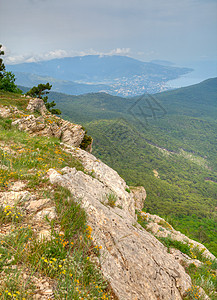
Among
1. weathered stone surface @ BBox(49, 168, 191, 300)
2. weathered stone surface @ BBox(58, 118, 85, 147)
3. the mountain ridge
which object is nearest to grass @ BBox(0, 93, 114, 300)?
the mountain ridge

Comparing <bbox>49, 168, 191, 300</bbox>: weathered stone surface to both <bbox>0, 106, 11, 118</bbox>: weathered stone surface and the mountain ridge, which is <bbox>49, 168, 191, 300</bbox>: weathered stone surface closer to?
the mountain ridge

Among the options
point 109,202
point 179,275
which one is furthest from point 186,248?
point 109,202

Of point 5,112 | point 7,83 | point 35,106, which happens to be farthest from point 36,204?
point 7,83

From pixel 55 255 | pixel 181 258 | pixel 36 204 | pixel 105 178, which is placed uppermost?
pixel 36 204

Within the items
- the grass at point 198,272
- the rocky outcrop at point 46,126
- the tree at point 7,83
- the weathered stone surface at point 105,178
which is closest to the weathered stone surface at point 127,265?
the grass at point 198,272

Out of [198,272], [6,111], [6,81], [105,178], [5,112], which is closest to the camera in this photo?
[198,272]

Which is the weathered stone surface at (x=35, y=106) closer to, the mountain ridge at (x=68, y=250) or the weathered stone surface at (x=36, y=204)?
the mountain ridge at (x=68, y=250)

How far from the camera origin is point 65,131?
19.1 metres

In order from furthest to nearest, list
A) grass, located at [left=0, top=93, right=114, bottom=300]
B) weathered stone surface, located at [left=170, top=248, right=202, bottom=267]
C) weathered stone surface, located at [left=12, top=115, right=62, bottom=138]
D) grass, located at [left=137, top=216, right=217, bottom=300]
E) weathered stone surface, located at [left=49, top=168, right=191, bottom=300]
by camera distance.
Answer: weathered stone surface, located at [left=12, top=115, right=62, bottom=138] < weathered stone surface, located at [left=170, top=248, right=202, bottom=267] < grass, located at [left=137, top=216, right=217, bottom=300] < weathered stone surface, located at [left=49, top=168, right=191, bottom=300] < grass, located at [left=0, top=93, right=114, bottom=300]

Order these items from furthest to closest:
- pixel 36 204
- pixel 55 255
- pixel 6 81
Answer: pixel 6 81
pixel 36 204
pixel 55 255

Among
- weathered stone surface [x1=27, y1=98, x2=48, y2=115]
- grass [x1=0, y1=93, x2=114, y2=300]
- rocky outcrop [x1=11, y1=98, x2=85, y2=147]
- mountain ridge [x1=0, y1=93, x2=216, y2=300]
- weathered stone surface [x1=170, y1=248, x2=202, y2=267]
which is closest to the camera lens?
grass [x1=0, y1=93, x2=114, y2=300]

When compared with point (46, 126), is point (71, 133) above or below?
below

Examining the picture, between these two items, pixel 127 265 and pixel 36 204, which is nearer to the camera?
pixel 36 204

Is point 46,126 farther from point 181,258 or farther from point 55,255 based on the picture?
point 181,258
